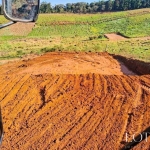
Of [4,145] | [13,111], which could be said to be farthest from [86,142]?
[13,111]

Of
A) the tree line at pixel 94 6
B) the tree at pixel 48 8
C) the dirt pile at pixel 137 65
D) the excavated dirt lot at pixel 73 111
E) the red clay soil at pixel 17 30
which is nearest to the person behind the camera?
the excavated dirt lot at pixel 73 111

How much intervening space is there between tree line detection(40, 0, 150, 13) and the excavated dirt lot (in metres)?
63.9

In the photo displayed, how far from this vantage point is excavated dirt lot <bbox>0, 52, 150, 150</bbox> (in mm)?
7238

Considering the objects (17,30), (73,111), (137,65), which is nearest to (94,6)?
(17,30)

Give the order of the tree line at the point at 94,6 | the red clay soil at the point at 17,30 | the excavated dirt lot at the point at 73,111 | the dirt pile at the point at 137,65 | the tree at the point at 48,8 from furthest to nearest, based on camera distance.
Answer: the tree line at the point at 94,6 < the tree at the point at 48,8 < the red clay soil at the point at 17,30 < the dirt pile at the point at 137,65 < the excavated dirt lot at the point at 73,111

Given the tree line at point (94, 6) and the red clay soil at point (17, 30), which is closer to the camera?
the red clay soil at point (17, 30)

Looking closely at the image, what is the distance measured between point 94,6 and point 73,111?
254 ft

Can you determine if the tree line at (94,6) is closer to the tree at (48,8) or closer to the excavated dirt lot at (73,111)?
the tree at (48,8)

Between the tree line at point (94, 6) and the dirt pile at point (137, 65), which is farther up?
the dirt pile at point (137, 65)

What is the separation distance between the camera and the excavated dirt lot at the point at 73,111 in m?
7.24

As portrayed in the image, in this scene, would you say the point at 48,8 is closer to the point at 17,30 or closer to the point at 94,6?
the point at 94,6

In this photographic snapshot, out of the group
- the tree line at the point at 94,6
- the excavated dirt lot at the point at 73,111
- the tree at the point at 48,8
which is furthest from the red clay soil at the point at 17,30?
the excavated dirt lot at the point at 73,111

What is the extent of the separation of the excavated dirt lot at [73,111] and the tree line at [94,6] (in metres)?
63.9

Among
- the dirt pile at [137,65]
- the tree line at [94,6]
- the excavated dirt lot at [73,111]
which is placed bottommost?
the tree line at [94,6]
